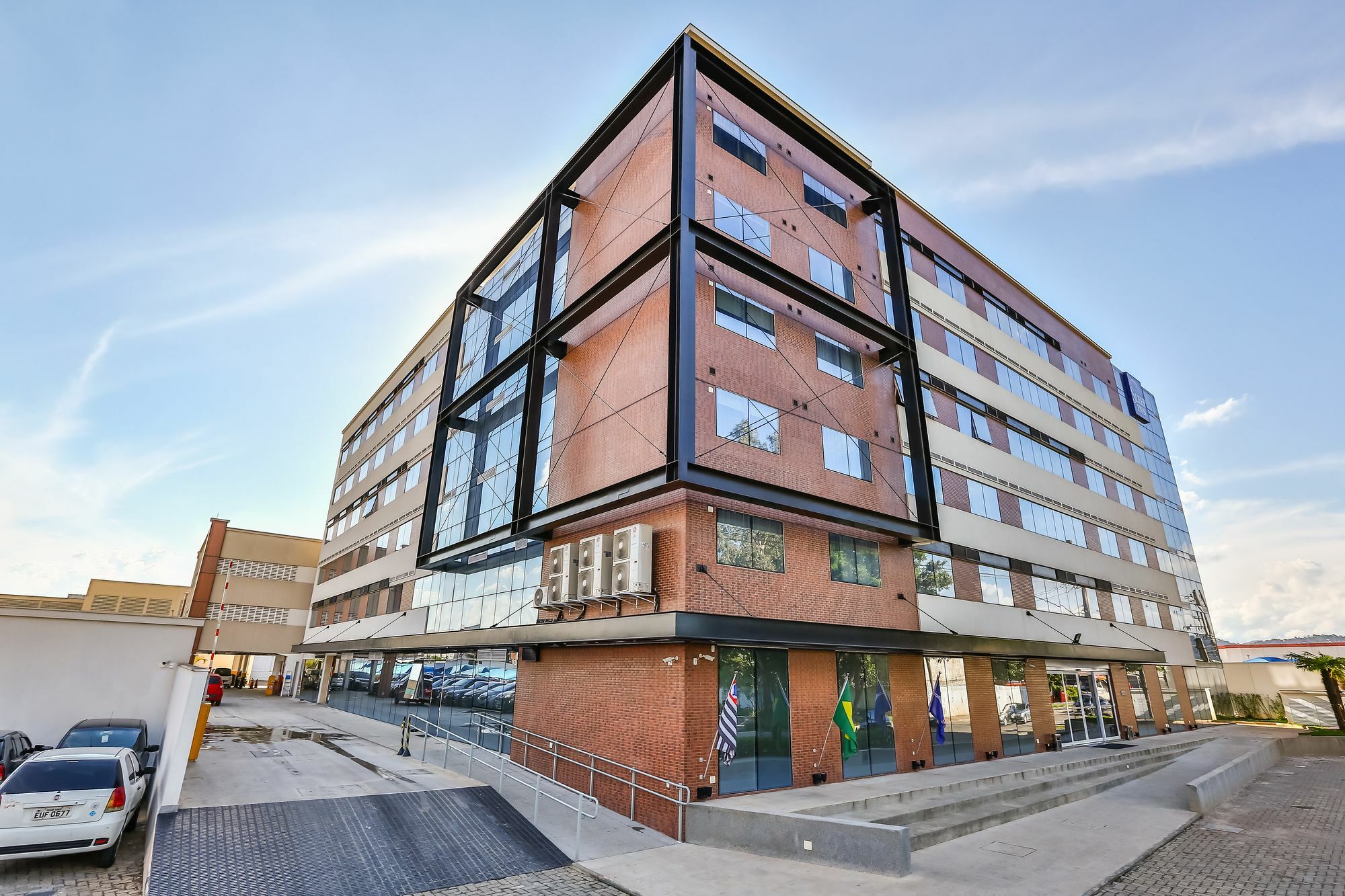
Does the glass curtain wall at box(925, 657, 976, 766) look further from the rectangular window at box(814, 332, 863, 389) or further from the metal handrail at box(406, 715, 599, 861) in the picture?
the metal handrail at box(406, 715, 599, 861)

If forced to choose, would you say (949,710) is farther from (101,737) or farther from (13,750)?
(13,750)

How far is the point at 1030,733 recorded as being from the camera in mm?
22031

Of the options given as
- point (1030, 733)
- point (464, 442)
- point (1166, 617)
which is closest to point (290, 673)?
point (464, 442)

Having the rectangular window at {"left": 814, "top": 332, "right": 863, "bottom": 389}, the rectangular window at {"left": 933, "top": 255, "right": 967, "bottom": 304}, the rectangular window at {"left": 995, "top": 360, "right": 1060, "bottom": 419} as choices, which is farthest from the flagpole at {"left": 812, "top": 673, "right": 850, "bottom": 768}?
the rectangular window at {"left": 933, "top": 255, "right": 967, "bottom": 304}

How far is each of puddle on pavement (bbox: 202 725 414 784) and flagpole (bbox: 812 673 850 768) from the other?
10588 mm

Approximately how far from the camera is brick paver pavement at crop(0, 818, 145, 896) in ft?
28.6

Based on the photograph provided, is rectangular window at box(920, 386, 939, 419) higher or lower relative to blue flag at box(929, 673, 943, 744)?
higher

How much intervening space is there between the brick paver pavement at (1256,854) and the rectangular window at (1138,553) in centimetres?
1604

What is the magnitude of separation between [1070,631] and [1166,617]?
12142 millimetres

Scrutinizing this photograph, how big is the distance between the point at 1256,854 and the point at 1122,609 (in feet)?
67.6

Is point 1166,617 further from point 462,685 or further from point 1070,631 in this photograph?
point 462,685

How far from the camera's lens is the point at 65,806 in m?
9.21

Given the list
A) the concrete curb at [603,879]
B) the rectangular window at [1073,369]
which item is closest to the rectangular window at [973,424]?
the rectangular window at [1073,369]

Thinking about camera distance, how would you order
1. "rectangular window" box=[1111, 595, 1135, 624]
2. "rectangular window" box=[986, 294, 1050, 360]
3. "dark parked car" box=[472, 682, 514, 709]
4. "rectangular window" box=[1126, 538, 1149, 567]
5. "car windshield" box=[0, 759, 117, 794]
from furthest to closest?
"rectangular window" box=[1126, 538, 1149, 567]
"rectangular window" box=[1111, 595, 1135, 624]
"rectangular window" box=[986, 294, 1050, 360]
"dark parked car" box=[472, 682, 514, 709]
"car windshield" box=[0, 759, 117, 794]
